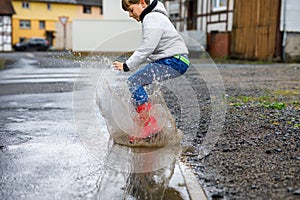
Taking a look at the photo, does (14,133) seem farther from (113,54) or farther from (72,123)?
(113,54)

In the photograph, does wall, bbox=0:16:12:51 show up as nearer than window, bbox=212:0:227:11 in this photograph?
No

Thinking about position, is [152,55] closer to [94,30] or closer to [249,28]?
[249,28]

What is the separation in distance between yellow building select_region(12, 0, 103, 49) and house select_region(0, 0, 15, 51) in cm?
844

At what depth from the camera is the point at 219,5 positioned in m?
24.5

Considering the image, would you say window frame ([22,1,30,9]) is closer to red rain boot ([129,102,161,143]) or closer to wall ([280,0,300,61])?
wall ([280,0,300,61])

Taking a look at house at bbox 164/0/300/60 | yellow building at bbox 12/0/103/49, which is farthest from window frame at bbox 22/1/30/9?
house at bbox 164/0/300/60

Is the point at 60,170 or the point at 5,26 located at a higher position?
the point at 5,26

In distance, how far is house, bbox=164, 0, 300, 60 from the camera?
1825 centimetres

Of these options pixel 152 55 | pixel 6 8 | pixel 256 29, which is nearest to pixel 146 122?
pixel 152 55

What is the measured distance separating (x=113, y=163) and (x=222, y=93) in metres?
5.06

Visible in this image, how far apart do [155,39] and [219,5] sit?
2119 centimetres

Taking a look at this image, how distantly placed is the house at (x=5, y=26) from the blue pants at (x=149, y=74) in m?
42.4

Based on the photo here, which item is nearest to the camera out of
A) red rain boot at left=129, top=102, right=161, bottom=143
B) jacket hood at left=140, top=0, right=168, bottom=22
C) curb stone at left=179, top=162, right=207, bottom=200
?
curb stone at left=179, top=162, right=207, bottom=200

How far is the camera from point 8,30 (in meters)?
44.4
